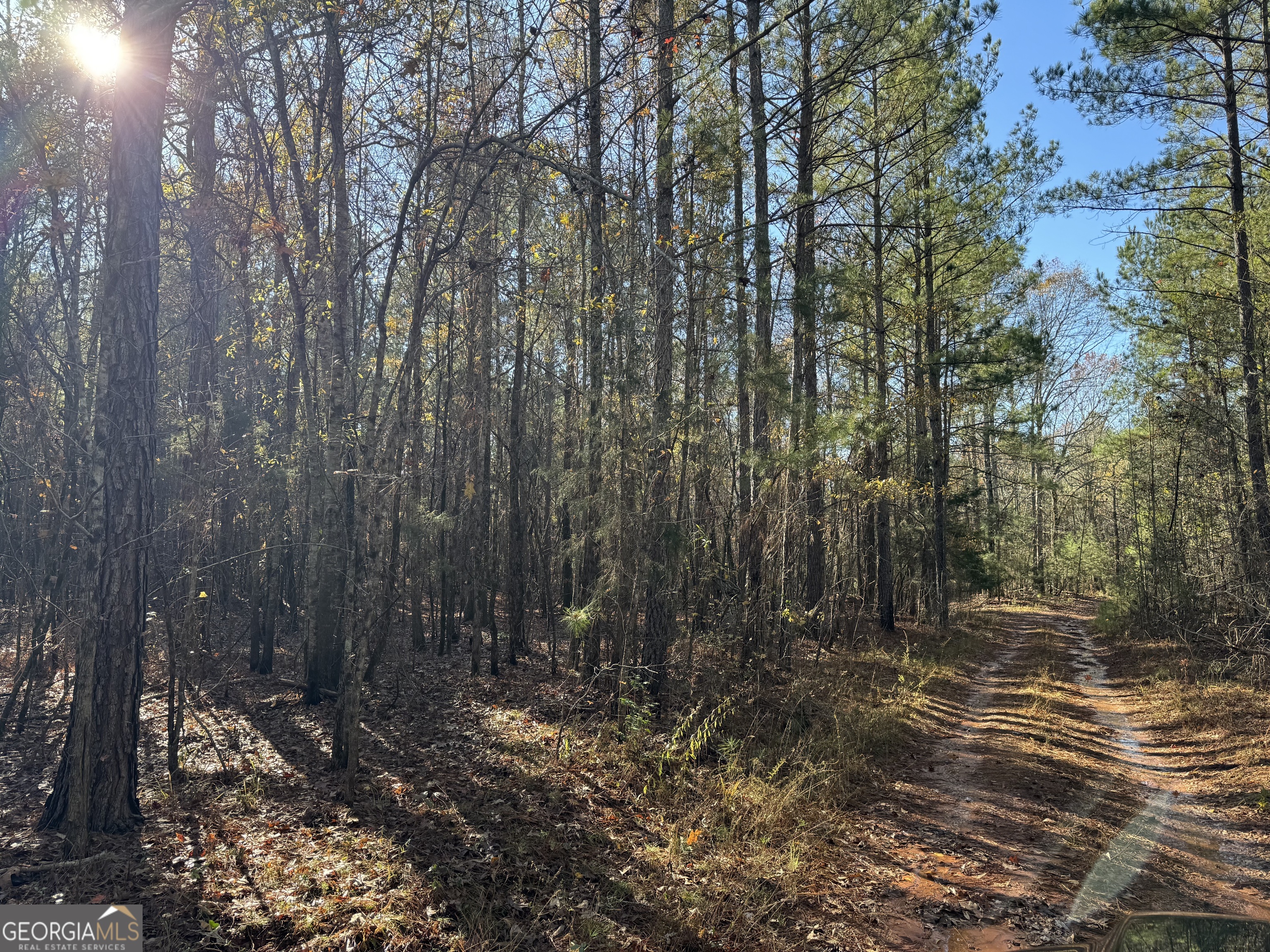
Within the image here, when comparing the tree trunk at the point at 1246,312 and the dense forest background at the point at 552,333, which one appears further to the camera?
the tree trunk at the point at 1246,312

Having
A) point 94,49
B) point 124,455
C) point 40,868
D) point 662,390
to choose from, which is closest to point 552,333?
point 662,390

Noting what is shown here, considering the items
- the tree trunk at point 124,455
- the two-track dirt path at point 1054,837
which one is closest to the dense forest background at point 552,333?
the tree trunk at point 124,455

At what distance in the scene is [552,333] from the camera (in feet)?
57.1

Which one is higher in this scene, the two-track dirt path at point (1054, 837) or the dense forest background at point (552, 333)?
the dense forest background at point (552, 333)

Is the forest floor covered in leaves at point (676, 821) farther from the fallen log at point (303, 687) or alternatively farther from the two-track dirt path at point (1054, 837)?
the fallen log at point (303, 687)

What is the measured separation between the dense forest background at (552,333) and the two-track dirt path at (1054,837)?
9.28 ft

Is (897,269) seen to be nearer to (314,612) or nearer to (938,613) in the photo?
(938,613)

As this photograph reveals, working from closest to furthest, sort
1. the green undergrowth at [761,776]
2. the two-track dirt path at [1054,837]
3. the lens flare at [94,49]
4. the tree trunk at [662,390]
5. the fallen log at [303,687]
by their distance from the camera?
the two-track dirt path at [1054,837], the green undergrowth at [761,776], the lens flare at [94,49], the tree trunk at [662,390], the fallen log at [303,687]

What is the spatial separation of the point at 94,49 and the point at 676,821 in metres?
8.92

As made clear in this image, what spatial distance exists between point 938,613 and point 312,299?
17045 millimetres

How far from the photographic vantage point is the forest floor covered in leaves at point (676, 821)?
3982 mm

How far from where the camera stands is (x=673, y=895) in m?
4.29

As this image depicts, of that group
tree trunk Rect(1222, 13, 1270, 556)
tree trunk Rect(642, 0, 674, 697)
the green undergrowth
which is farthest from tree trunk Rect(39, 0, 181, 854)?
tree trunk Rect(1222, 13, 1270, 556)

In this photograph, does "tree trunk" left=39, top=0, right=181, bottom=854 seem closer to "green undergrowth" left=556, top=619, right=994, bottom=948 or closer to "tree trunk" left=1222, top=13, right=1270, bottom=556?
"green undergrowth" left=556, top=619, right=994, bottom=948
